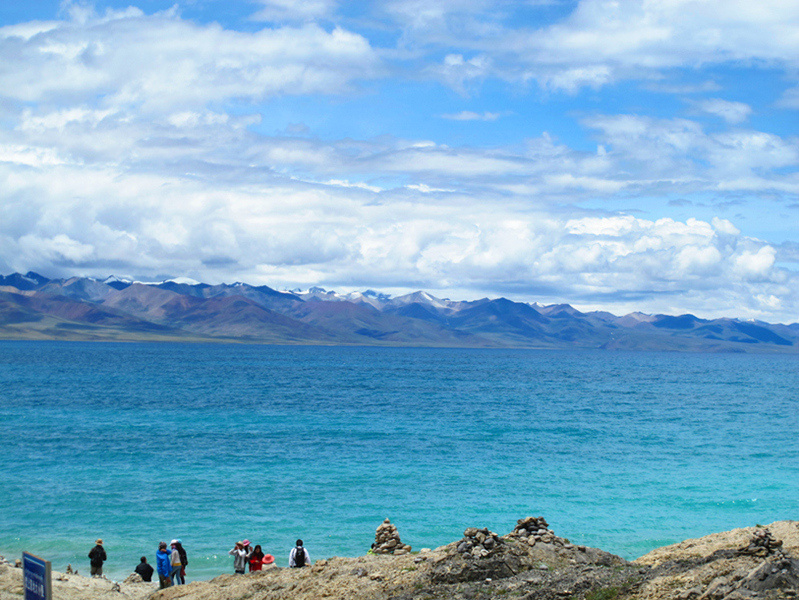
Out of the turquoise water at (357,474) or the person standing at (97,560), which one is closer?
the person standing at (97,560)

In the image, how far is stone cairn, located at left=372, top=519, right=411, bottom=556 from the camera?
23.1m

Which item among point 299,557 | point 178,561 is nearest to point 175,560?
point 178,561

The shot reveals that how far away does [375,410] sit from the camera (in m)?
79.6

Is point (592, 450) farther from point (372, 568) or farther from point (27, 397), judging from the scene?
point (27, 397)

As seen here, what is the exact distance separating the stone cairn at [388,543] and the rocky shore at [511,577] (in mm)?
1157

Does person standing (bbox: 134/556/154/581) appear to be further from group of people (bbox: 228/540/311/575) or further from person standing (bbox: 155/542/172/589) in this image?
group of people (bbox: 228/540/311/575)

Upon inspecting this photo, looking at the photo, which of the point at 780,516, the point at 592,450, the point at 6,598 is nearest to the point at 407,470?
the point at 592,450

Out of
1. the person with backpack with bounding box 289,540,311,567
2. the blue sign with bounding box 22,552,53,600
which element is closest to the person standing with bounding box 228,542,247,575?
the person with backpack with bounding box 289,540,311,567

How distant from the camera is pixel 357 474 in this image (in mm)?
42594

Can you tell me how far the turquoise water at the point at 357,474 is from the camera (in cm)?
3102

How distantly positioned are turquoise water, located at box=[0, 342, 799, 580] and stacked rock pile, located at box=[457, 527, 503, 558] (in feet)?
40.5

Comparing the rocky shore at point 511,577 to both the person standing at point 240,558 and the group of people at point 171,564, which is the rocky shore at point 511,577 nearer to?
the group of people at point 171,564

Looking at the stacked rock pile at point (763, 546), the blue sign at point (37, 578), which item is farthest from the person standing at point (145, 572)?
the stacked rock pile at point (763, 546)

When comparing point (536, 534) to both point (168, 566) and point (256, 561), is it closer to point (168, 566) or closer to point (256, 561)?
point (256, 561)
